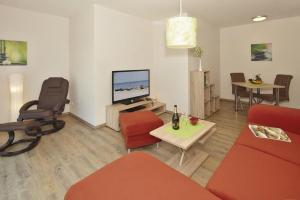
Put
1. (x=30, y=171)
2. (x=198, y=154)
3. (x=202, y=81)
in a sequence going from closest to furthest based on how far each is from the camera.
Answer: (x=30, y=171) < (x=198, y=154) < (x=202, y=81)

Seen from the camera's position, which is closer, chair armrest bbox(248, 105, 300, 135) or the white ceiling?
chair armrest bbox(248, 105, 300, 135)

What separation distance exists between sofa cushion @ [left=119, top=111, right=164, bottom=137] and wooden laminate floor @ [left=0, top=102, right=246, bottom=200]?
0.37 meters

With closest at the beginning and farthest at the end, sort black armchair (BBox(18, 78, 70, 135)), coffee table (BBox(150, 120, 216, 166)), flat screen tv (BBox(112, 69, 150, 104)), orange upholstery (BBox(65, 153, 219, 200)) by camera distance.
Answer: orange upholstery (BBox(65, 153, 219, 200)) < coffee table (BBox(150, 120, 216, 166)) < black armchair (BBox(18, 78, 70, 135)) < flat screen tv (BBox(112, 69, 150, 104))

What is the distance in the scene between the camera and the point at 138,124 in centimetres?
249

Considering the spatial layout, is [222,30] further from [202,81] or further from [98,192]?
[98,192]

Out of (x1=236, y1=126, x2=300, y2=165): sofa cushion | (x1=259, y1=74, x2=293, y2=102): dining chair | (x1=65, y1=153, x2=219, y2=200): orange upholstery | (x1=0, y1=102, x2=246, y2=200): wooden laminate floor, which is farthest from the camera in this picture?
(x1=259, y1=74, x2=293, y2=102): dining chair

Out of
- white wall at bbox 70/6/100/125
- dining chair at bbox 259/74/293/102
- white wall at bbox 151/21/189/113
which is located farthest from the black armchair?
dining chair at bbox 259/74/293/102

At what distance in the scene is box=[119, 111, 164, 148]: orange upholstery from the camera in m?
2.46

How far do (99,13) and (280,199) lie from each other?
3.74 metres

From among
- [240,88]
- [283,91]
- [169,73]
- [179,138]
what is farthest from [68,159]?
[283,91]

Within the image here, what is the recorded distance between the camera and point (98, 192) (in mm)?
1093

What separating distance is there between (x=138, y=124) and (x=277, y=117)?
1821 mm

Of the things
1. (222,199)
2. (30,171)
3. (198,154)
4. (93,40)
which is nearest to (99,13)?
(93,40)

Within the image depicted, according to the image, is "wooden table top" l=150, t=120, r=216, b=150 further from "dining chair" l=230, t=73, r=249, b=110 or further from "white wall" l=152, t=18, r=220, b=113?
"dining chair" l=230, t=73, r=249, b=110
